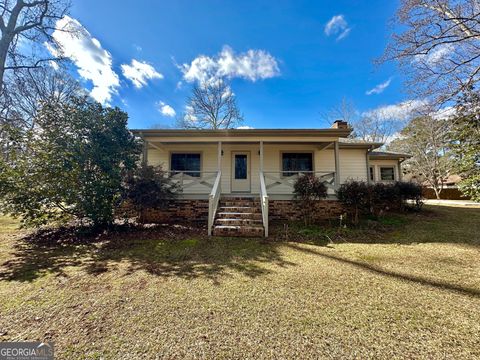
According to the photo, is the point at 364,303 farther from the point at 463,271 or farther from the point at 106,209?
the point at 106,209

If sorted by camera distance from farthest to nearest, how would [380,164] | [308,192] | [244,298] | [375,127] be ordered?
[375,127] < [380,164] < [308,192] < [244,298]

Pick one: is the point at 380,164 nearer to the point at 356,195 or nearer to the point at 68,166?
the point at 356,195

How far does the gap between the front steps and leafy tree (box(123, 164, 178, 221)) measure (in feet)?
7.12

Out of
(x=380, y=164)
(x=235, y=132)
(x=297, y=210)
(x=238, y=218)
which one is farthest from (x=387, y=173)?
(x=238, y=218)

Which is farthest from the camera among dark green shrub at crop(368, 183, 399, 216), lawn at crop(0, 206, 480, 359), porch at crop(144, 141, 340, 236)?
porch at crop(144, 141, 340, 236)

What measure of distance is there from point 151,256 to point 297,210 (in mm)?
5540

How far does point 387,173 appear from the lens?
40.9 feet

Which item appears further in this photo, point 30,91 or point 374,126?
point 374,126

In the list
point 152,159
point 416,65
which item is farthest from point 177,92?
point 416,65

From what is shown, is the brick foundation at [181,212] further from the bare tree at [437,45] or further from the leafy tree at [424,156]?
the leafy tree at [424,156]

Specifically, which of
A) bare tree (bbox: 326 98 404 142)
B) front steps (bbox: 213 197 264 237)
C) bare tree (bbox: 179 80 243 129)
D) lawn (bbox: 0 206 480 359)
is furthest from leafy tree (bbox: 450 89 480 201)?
bare tree (bbox: 326 98 404 142)

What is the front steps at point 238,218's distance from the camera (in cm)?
622

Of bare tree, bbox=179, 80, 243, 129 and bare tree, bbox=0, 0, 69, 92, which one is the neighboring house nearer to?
bare tree, bbox=0, 0, 69, 92

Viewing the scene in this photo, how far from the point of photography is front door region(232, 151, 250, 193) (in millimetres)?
10312
